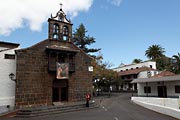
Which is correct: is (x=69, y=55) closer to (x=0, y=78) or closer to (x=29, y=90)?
(x=29, y=90)

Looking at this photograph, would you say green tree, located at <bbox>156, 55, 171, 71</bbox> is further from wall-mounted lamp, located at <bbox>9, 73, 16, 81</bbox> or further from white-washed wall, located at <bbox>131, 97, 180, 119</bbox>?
Answer: wall-mounted lamp, located at <bbox>9, 73, 16, 81</bbox>

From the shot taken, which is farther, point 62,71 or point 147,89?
point 147,89

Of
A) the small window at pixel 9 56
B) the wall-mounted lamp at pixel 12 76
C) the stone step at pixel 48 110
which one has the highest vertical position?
the small window at pixel 9 56

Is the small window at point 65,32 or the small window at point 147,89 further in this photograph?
the small window at point 147,89

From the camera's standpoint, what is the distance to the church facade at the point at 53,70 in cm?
1786

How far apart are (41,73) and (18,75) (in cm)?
235

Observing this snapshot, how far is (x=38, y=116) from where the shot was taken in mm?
15016

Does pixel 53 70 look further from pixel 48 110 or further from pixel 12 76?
pixel 48 110

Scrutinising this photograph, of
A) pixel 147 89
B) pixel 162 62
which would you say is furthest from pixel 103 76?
pixel 162 62

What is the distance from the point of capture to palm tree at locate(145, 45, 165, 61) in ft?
180

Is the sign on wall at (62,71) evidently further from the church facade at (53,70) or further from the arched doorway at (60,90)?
the arched doorway at (60,90)

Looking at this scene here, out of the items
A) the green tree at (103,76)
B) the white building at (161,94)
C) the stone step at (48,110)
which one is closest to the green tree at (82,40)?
the green tree at (103,76)

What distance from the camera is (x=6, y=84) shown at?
1697 cm

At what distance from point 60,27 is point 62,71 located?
5.09 metres
